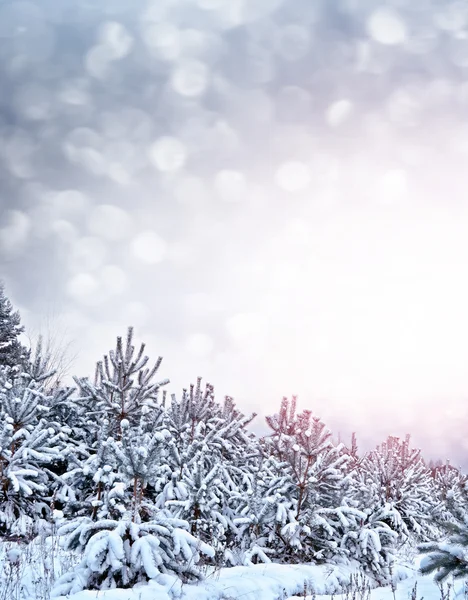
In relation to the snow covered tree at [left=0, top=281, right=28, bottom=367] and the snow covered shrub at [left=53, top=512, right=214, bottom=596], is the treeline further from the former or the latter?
the snow covered tree at [left=0, top=281, right=28, bottom=367]

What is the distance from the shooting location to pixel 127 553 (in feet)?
17.5

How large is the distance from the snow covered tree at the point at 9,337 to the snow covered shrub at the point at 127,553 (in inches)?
811

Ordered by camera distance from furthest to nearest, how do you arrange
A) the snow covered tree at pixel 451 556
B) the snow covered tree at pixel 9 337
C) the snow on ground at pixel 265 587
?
the snow covered tree at pixel 9 337 < the snow on ground at pixel 265 587 < the snow covered tree at pixel 451 556

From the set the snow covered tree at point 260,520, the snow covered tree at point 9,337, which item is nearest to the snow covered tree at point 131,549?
the snow covered tree at point 260,520

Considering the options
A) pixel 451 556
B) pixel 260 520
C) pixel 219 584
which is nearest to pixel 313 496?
pixel 260 520

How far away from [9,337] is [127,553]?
22.2 meters

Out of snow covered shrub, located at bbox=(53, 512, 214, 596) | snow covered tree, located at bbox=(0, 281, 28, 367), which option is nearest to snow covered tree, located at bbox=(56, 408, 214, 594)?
snow covered shrub, located at bbox=(53, 512, 214, 596)

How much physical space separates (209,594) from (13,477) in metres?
4.94

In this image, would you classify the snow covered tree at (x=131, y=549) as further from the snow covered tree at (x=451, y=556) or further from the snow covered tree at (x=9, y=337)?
the snow covered tree at (x=9, y=337)

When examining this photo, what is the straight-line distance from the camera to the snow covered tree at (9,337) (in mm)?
24375

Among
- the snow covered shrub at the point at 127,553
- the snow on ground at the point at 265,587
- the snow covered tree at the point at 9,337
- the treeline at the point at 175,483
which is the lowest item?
the snow on ground at the point at 265,587

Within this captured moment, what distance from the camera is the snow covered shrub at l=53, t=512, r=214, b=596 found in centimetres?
510

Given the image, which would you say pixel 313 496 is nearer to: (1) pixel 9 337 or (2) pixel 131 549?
(2) pixel 131 549

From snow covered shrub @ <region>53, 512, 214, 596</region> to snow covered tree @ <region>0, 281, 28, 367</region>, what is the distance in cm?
2060
